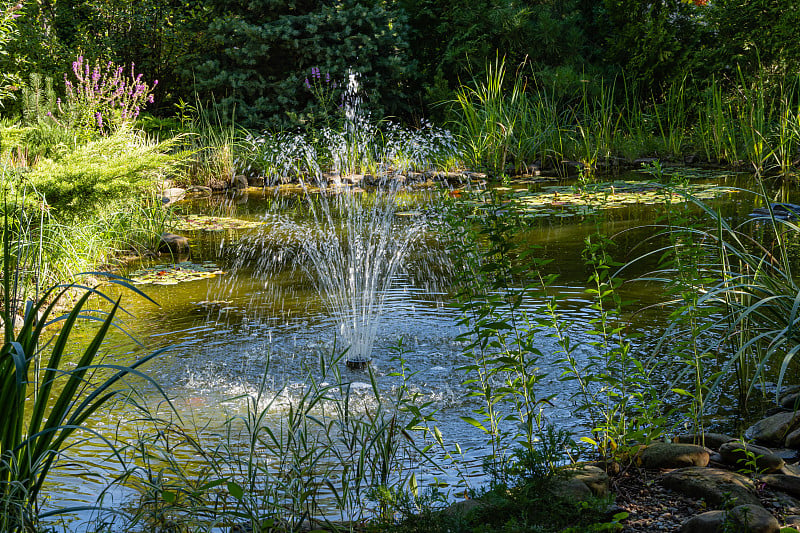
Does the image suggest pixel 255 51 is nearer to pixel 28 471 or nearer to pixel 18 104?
pixel 18 104

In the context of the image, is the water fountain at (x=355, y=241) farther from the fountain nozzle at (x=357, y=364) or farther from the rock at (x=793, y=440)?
the rock at (x=793, y=440)

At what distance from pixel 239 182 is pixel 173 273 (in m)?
5.32

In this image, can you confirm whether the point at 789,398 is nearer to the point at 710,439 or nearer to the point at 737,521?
the point at 710,439

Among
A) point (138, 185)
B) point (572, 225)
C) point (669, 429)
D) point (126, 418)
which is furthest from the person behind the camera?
point (572, 225)

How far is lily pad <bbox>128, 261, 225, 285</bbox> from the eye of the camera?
5.92 m

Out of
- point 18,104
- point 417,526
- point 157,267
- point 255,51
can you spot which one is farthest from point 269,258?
point 255,51

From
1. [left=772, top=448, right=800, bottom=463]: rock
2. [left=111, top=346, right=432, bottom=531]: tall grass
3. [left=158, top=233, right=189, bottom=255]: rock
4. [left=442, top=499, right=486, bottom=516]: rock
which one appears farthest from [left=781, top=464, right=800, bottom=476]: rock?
[left=158, top=233, right=189, bottom=255]: rock

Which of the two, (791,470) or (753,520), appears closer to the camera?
(753,520)

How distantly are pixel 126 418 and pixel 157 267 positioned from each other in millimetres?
3092

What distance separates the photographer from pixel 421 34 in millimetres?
15289

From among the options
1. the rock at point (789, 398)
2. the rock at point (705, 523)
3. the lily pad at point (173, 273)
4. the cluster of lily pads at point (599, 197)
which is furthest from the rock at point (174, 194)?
the rock at point (705, 523)

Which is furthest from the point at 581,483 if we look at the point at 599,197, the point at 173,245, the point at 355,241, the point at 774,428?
the point at 599,197

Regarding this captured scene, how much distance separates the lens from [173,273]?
6148 millimetres

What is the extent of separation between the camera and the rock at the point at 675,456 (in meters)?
2.50
